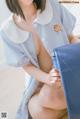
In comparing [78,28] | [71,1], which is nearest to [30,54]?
[78,28]

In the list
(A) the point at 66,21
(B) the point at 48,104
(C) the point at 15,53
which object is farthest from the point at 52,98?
(A) the point at 66,21

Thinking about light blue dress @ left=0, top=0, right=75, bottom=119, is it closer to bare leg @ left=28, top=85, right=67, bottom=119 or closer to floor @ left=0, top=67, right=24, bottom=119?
bare leg @ left=28, top=85, right=67, bottom=119

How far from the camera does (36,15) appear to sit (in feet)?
3.23

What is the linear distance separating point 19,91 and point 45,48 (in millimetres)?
619

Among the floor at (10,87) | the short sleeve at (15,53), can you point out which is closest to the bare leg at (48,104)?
the short sleeve at (15,53)

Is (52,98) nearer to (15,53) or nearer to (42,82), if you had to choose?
(42,82)

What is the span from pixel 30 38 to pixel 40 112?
0.27m

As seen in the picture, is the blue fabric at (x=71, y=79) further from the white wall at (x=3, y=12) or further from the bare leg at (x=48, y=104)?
the white wall at (x=3, y=12)

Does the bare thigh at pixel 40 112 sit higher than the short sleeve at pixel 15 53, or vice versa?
the short sleeve at pixel 15 53

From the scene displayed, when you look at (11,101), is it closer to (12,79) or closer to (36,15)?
(12,79)

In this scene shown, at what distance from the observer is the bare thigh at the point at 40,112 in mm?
838

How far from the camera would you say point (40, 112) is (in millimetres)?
841

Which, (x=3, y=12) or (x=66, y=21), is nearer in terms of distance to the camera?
(x=66, y=21)

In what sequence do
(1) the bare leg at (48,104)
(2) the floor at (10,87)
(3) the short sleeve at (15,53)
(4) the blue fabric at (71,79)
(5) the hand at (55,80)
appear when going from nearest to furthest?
(4) the blue fabric at (71,79)
(5) the hand at (55,80)
(1) the bare leg at (48,104)
(3) the short sleeve at (15,53)
(2) the floor at (10,87)
